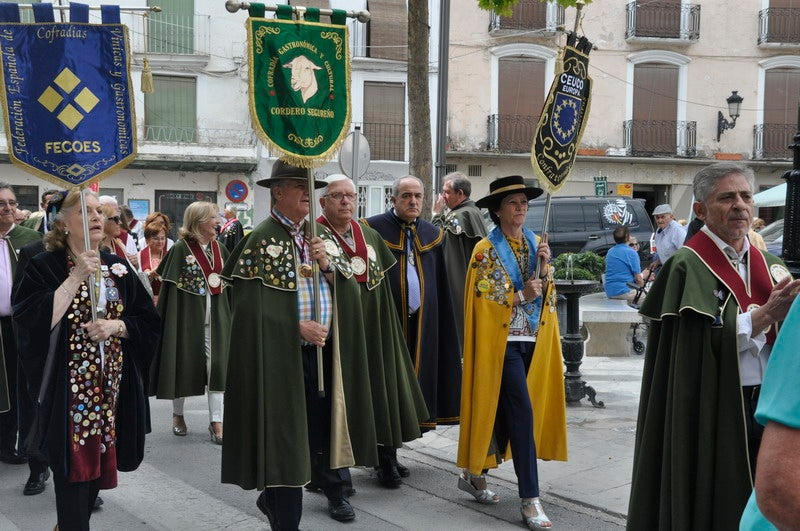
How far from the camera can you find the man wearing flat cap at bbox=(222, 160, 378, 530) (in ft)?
15.6

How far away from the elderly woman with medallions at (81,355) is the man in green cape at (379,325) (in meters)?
1.29

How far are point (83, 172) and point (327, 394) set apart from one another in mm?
1732

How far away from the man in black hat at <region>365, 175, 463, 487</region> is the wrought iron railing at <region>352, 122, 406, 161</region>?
23126 mm

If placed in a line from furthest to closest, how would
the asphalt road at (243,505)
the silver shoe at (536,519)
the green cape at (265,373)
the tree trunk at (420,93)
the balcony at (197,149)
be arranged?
1. the balcony at (197,149)
2. the tree trunk at (420,93)
3. the asphalt road at (243,505)
4. the silver shoe at (536,519)
5. the green cape at (265,373)

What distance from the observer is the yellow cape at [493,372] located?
5449 mm


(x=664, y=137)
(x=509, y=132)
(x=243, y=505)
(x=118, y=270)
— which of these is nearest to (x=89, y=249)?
(x=118, y=270)

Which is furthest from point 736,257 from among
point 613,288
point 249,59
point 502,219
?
point 613,288

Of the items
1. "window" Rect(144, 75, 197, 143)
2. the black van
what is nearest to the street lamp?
the black van

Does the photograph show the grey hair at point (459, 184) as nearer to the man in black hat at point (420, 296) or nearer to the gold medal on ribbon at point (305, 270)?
the man in black hat at point (420, 296)

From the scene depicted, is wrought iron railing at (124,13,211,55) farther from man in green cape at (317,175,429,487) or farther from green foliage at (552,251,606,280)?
man in green cape at (317,175,429,487)

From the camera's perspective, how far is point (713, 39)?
30203 mm

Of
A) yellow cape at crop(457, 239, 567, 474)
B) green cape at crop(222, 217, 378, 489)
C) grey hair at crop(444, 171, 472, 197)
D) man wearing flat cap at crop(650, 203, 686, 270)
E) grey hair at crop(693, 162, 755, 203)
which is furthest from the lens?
man wearing flat cap at crop(650, 203, 686, 270)

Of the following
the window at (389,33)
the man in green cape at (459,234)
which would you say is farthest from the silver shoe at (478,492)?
the window at (389,33)

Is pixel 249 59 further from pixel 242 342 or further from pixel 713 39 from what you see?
pixel 713 39
